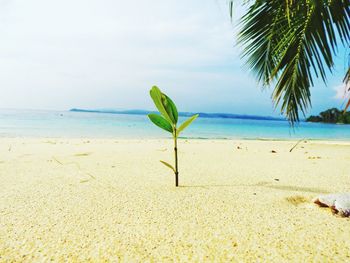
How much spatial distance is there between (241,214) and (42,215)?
0.92 metres

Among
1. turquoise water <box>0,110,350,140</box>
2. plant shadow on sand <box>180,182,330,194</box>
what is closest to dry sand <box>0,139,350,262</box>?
plant shadow on sand <box>180,182,330,194</box>

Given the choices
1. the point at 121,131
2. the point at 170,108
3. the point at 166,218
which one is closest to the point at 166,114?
the point at 170,108

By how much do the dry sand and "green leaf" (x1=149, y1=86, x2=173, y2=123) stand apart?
0.47 meters

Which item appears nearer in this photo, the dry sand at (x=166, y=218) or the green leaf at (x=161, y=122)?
the dry sand at (x=166, y=218)

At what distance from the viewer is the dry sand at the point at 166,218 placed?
3.23ft

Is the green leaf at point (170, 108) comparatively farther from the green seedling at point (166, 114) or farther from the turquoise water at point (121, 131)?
the turquoise water at point (121, 131)

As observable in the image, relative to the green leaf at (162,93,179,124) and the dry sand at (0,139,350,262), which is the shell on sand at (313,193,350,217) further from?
the green leaf at (162,93,179,124)

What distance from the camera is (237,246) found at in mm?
1031

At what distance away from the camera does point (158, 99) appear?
184 cm

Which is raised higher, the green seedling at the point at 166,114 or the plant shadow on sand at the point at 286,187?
the green seedling at the point at 166,114

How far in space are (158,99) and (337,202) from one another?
1152mm

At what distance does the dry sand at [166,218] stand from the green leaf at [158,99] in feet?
1.54

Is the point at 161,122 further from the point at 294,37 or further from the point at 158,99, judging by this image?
the point at 294,37

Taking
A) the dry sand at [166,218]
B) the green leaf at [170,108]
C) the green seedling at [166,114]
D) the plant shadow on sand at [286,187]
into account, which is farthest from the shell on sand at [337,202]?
the green leaf at [170,108]
